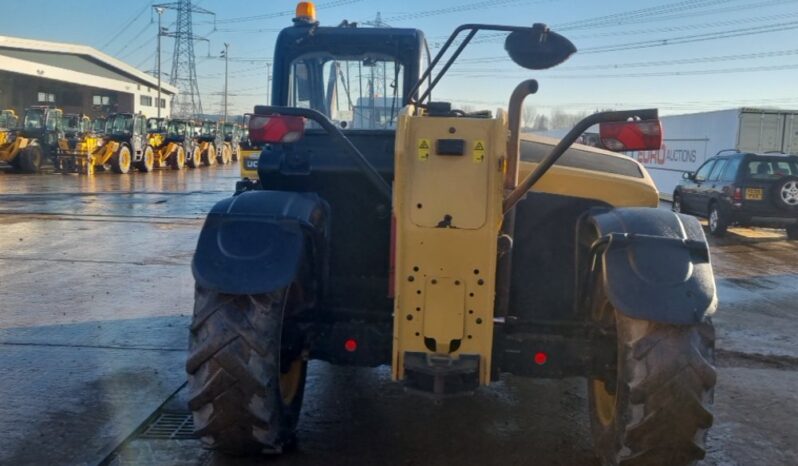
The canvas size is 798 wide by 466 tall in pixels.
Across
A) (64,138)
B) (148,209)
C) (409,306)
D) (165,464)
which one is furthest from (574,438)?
(64,138)

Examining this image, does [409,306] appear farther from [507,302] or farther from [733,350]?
[733,350]

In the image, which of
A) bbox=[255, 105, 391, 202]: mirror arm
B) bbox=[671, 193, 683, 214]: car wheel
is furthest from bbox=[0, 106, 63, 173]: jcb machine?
bbox=[255, 105, 391, 202]: mirror arm

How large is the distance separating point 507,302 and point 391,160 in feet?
3.81

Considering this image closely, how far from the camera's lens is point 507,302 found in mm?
3742

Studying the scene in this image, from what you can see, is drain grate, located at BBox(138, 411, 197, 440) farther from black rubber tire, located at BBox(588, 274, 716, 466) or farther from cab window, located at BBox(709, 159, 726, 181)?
cab window, located at BBox(709, 159, 726, 181)

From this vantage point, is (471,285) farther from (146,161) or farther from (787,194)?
(146,161)

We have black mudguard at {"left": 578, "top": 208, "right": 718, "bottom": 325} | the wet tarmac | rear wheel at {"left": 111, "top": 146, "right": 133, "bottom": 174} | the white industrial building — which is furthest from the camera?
the white industrial building

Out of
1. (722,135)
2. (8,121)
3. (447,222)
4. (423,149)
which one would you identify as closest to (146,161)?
(8,121)

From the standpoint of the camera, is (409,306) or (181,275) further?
(181,275)

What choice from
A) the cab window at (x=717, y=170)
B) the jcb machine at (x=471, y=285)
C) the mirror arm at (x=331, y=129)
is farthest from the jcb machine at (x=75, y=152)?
the mirror arm at (x=331, y=129)

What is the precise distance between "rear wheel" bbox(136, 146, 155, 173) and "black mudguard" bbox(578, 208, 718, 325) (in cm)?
2900

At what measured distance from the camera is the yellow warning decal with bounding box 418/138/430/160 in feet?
10.9

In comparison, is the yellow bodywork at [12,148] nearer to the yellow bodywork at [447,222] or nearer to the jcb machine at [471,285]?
the jcb machine at [471,285]

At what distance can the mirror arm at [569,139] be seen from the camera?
3.27 meters
